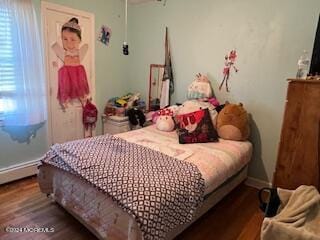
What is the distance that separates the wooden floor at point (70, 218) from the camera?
1906 millimetres

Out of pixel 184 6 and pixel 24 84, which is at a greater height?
pixel 184 6

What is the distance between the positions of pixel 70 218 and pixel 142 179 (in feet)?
3.29

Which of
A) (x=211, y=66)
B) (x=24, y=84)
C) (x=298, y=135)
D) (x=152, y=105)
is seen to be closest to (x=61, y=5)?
(x=24, y=84)

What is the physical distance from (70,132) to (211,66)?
2.10 metres

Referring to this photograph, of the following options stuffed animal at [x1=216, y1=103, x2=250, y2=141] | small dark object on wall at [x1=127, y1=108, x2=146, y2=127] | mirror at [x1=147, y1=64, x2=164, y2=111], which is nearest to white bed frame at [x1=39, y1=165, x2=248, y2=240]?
stuffed animal at [x1=216, y1=103, x2=250, y2=141]

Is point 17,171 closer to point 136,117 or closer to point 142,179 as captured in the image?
point 136,117

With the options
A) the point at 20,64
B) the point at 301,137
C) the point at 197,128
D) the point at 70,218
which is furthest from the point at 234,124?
the point at 20,64

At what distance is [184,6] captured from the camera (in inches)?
119

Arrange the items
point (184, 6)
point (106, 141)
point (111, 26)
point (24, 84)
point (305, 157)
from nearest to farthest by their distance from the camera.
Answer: point (305, 157), point (106, 141), point (24, 84), point (184, 6), point (111, 26)

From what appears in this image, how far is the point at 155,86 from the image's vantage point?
353 cm

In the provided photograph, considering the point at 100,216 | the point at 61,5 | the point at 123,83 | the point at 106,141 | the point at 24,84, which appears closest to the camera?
the point at 100,216

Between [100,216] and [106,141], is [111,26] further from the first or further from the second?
[100,216]

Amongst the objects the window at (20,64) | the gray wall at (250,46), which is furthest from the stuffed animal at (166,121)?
the window at (20,64)

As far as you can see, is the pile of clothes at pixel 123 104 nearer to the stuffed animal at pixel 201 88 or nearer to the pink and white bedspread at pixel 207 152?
the pink and white bedspread at pixel 207 152
